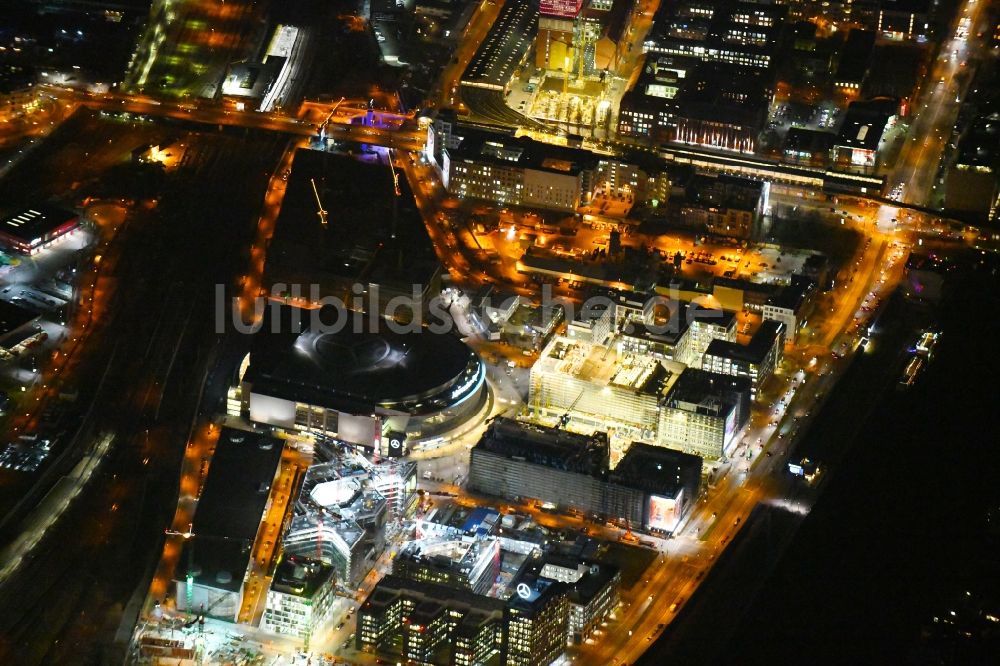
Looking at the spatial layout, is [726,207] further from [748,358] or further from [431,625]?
[431,625]

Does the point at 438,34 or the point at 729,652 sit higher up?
the point at 438,34

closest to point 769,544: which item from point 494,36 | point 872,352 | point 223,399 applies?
point 872,352

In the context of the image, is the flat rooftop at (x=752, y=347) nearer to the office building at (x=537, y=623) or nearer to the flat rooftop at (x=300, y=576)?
the office building at (x=537, y=623)

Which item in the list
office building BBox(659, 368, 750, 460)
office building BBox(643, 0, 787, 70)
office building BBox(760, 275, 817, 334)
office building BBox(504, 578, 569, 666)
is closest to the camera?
office building BBox(504, 578, 569, 666)

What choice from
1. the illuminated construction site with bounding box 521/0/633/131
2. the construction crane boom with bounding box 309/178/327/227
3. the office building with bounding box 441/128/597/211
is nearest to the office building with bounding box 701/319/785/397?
the office building with bounding box 441/128/597/211

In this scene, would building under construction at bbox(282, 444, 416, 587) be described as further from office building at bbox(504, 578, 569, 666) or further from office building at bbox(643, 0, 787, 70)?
office building at bbox(643, 0, 787, 70)

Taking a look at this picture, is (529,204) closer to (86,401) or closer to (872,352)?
(872,352)
